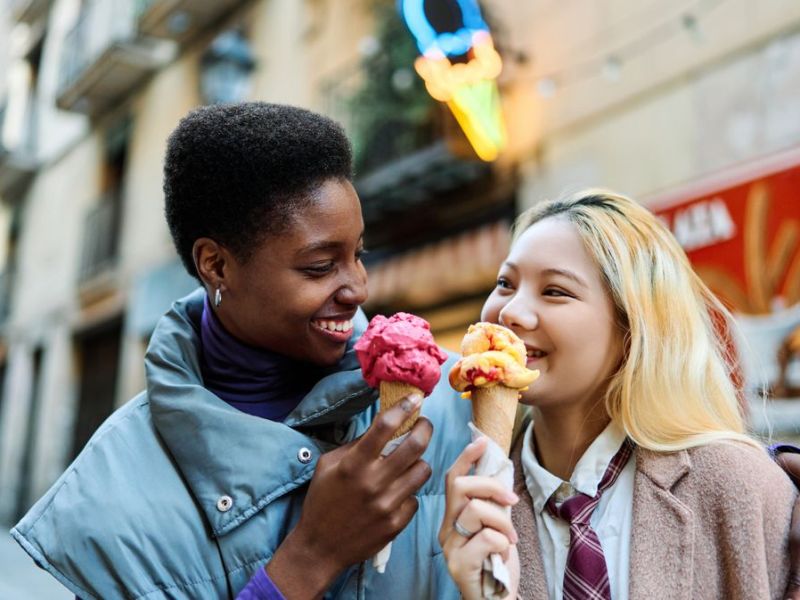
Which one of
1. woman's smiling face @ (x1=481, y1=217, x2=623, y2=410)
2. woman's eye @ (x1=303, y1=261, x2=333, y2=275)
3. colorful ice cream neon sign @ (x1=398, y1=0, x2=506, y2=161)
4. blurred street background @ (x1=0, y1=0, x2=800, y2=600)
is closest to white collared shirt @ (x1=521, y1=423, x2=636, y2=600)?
woman's smiling face @ (x1=481, y1=217, x2=623, y2=410)

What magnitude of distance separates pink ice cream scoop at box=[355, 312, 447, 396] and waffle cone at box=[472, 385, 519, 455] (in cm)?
13

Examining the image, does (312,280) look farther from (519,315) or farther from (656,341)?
(656,341)

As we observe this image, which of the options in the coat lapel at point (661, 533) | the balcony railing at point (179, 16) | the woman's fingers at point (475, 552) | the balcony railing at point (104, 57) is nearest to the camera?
the woman's fingers at point (475, 552)

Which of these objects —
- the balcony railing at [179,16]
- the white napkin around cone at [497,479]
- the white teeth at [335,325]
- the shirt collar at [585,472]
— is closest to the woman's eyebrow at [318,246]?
the white teeth at [335,325]

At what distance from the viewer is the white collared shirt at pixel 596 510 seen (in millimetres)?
1716

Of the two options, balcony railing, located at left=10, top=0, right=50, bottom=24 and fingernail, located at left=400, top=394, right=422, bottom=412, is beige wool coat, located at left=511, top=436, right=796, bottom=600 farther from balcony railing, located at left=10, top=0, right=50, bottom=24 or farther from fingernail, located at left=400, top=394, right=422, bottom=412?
balcony railing, located at left=10, top=0, right=50, bottom=24

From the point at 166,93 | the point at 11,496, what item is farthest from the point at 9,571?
the point at 166,93

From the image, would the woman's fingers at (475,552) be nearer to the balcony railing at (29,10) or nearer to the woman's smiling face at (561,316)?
the woman's smiling face at (561,316)

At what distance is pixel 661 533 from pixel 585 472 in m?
0.22

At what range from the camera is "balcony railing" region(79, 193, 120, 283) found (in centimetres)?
1432

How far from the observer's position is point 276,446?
5.51ft

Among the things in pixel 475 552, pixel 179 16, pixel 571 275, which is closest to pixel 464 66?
pixel 571 275

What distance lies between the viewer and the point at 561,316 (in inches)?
Answer: 70.7

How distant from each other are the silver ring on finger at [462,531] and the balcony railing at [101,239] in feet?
44.8
